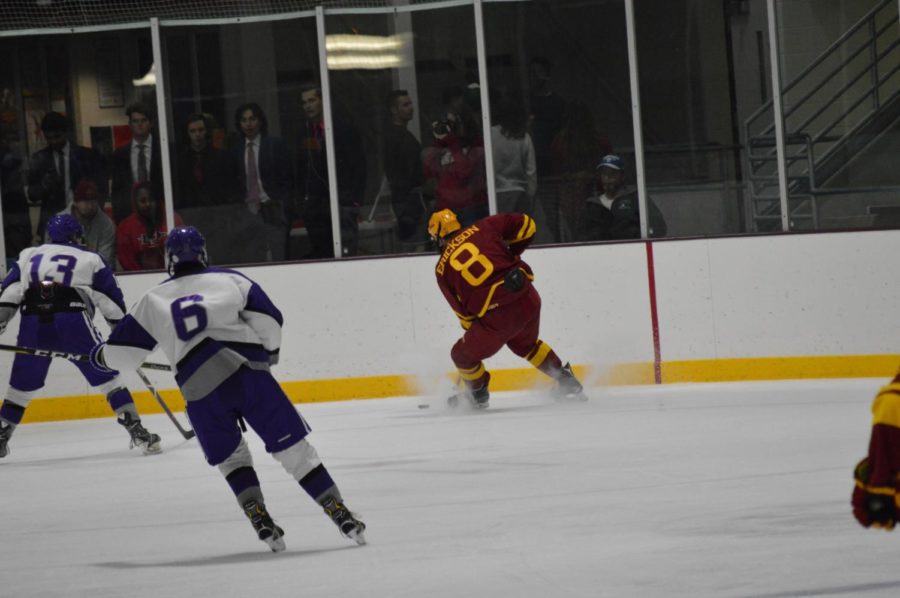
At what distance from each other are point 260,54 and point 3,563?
17.9 feet

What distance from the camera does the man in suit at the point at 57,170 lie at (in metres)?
9.75

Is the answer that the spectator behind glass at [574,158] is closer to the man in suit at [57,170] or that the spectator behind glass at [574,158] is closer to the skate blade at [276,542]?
the man in suit at [57,170]

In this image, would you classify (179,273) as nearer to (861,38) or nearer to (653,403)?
(653,403)

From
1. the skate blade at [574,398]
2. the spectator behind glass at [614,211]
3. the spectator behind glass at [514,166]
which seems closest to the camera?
the skate blade at [574,398]

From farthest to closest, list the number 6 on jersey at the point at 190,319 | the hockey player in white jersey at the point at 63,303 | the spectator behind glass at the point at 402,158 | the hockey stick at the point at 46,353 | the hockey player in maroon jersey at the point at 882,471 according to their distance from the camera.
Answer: the spectator behind glass at the point at 402,158, the hockey player in white jersey at the point at 63,303, the hockey stick at the point at 46,353, the number 6 on jersey at the point at 190,319, the hockey player in maroon jersey at the point at 882,471

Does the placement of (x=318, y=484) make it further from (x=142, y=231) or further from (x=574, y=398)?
(x=142, y=231)

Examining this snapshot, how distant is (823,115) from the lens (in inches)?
360

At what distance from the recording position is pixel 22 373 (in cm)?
751

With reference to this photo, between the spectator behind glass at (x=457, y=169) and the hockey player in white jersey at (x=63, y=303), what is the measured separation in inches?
111

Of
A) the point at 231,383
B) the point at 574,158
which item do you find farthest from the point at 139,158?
the point at 231,383

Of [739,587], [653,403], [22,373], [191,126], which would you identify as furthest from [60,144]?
[739,587]

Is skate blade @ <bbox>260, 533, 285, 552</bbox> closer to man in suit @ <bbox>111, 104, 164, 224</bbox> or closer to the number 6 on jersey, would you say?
the number 6 on jersey

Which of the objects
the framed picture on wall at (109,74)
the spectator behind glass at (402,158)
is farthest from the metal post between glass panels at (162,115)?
the spectator behind glass at (402,158)

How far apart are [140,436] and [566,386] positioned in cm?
240
